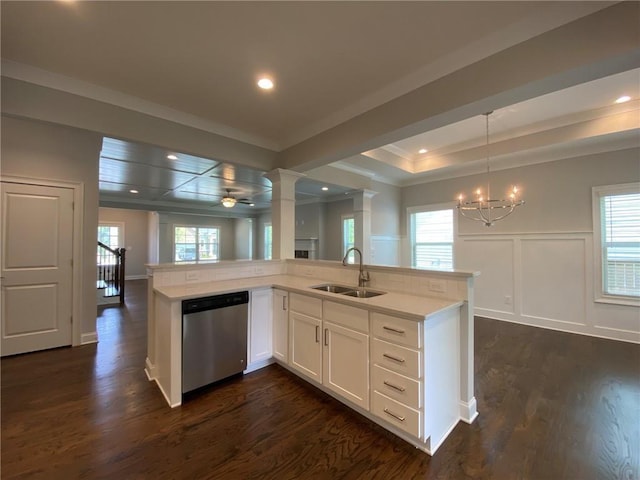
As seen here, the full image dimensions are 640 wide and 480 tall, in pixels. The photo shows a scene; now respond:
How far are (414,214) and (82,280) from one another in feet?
19.3

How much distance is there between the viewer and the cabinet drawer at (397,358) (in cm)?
175

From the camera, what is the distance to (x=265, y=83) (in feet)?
8.91

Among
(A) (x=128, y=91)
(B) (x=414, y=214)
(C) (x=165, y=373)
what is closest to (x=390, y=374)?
(C) (x=165, y=373)

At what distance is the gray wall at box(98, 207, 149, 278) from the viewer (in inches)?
394

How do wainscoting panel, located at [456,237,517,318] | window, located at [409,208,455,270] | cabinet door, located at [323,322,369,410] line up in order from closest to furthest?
cabinet door, located at [323,322,369,410], wainscoting panel, located at [456,237,517,318], window, located at [409,208,455,270]

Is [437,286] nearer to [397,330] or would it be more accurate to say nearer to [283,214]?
[397,330]

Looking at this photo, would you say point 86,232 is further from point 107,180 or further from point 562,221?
point 562,221

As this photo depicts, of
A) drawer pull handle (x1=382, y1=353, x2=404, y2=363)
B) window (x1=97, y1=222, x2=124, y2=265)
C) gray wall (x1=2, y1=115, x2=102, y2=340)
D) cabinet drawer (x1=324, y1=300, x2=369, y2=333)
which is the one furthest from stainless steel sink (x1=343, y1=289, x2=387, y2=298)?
window (x1=97, y1=222, x2=124, y2=265)

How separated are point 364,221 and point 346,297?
3.75m

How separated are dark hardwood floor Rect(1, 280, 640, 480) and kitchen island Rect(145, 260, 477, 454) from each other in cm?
16

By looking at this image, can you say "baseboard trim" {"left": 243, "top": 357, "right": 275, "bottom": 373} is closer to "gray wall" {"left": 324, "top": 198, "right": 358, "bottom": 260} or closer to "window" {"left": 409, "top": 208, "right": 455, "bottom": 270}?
"window" {"left": 409, "top": 208, "right": 455, "bottom": 270}

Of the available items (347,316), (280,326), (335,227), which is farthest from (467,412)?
(335,227)

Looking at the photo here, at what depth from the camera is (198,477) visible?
1.59 meters

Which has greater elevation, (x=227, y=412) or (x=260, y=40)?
(x=260, y=40)
